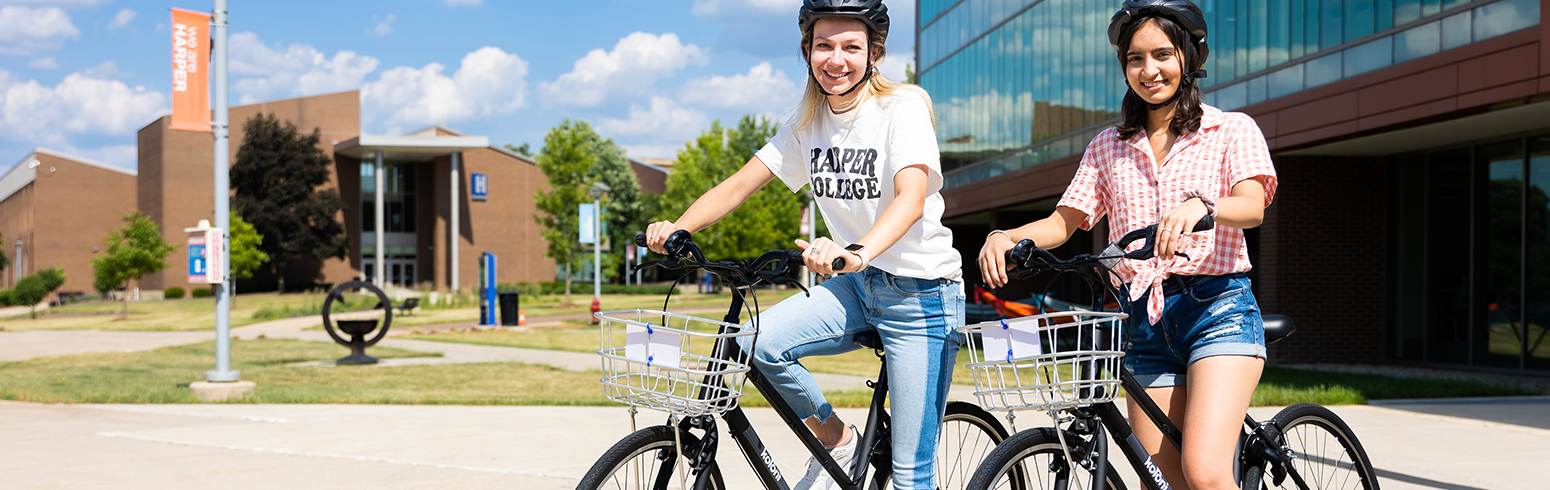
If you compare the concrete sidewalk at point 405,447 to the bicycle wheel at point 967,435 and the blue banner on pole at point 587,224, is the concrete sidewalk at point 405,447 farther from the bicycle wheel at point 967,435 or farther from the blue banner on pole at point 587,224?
the blue banner on pole at point 587,224

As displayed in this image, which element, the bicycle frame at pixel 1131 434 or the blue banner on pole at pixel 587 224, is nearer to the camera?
the bicycle frame at pixel 1131 434

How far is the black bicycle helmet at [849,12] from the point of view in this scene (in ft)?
9.29

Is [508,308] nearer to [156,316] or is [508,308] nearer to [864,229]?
[156,316]

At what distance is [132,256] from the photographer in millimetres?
40125

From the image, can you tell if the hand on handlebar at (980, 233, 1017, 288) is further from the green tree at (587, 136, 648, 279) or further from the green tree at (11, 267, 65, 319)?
the green tree at (587, 136, 648, 279)

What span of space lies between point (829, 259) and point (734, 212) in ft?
155

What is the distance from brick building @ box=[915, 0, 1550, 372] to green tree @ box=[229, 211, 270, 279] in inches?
1407

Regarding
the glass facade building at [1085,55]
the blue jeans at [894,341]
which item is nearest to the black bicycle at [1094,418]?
the blue jeans at [894,341]

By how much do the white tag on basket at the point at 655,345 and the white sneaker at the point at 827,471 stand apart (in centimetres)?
78

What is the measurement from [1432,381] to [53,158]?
6623cm

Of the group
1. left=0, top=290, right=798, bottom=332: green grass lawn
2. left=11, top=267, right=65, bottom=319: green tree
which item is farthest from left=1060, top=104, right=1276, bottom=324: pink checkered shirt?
left=11, top=267, right=65, bottom=319: green tree

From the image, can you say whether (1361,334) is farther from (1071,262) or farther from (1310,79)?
(1071,262)

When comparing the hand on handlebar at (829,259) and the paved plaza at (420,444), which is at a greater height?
the hand on handlebar at (829,259)

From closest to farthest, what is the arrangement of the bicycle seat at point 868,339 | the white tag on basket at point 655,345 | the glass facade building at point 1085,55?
the white tag on basket at point 655,345, the bicycle seat at point 868,339, the glass facade building at point 1085,55
